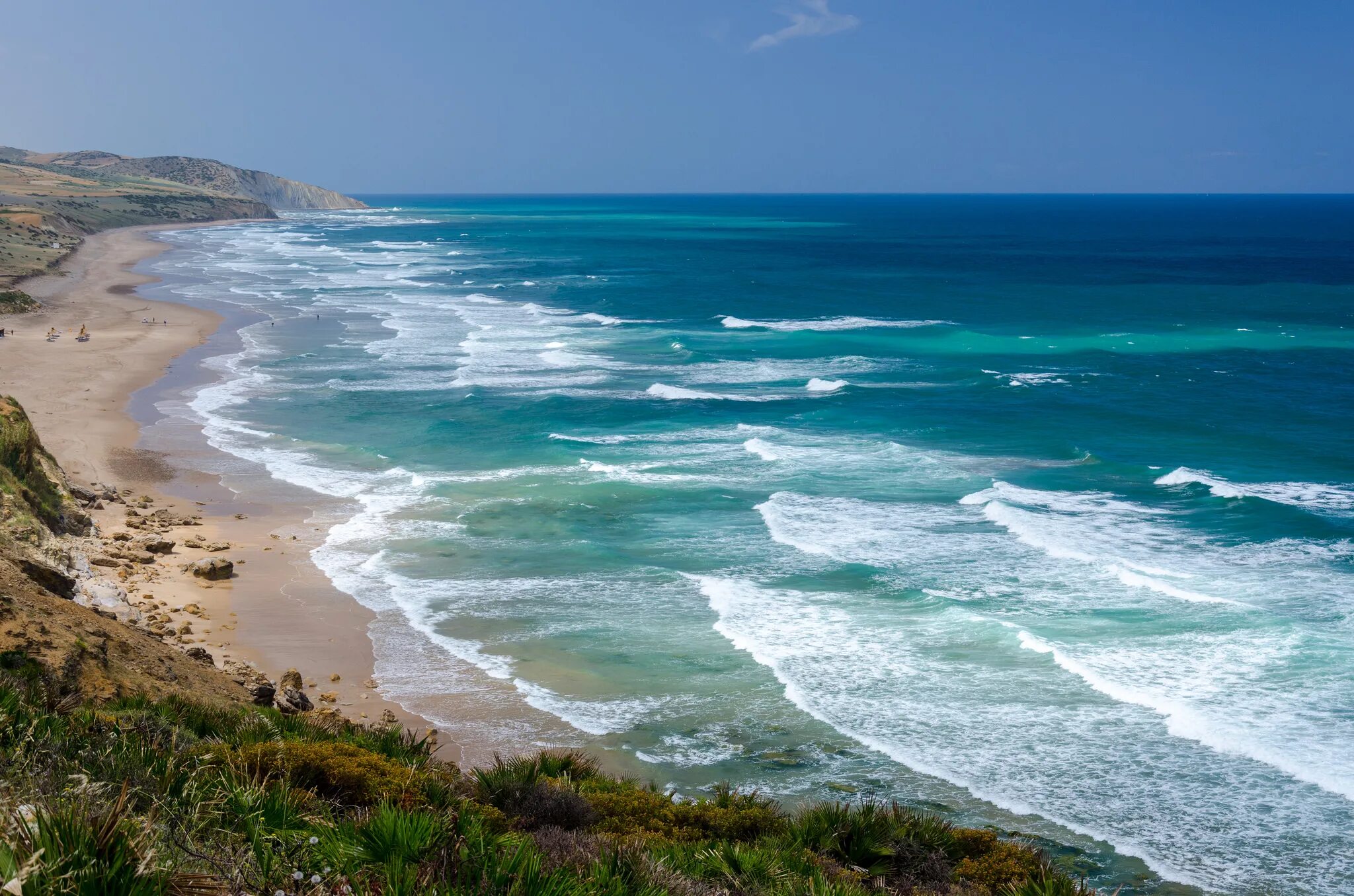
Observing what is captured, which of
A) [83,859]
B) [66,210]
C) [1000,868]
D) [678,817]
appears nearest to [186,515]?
[678,817]

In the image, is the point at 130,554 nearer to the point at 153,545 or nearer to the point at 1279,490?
the point at 153,545

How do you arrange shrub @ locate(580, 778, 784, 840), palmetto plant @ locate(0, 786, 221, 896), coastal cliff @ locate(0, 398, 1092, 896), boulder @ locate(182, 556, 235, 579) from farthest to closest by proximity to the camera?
1. boulder @ locate(182, 556, 235, 579)
2. shrub @ locate(580, 778, 784, 840)
3. coastal cliff @ locate(0, 398, 1092, 896)
4. palmetto plant @ locate(0, 786, 221, 896)

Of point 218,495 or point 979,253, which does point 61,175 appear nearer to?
point 979,253

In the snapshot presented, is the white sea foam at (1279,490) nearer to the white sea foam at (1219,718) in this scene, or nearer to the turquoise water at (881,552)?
the turquoise water at (881,552)

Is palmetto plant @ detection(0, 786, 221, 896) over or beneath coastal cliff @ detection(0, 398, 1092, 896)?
over

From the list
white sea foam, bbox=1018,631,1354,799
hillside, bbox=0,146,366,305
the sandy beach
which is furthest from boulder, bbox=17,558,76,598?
hillside, bbox=0,146,366,305

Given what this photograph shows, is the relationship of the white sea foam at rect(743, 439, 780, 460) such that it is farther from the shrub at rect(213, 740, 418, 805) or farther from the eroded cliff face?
the shrub at rect(213, 740, 418, 805)
